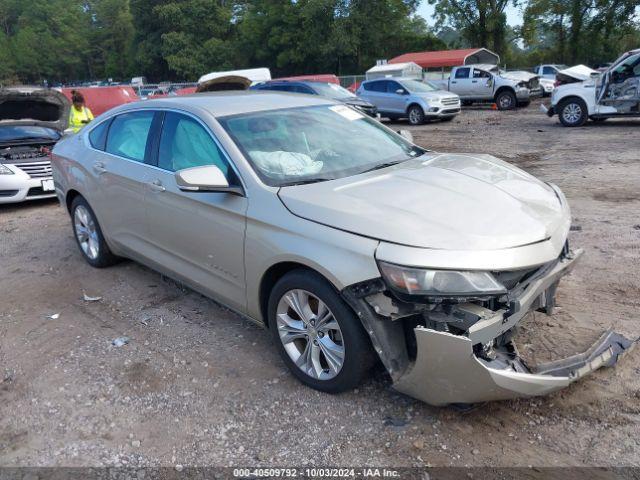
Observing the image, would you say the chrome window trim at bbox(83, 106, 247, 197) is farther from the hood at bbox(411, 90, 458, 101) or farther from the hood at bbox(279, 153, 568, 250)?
the hood at bbox(411, 90, 458, 101)

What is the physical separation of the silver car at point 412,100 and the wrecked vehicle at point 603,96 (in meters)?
4.24

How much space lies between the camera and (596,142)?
12.1 metres

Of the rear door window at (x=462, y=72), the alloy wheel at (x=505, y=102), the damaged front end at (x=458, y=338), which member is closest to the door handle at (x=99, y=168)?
the damaged front end at (x=458, y=338)

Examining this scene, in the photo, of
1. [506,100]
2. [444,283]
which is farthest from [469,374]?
[506,100]

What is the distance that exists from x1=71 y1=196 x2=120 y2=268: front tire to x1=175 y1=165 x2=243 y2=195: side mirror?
2.21 m

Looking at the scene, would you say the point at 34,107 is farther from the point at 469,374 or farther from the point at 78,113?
the point at 469,374

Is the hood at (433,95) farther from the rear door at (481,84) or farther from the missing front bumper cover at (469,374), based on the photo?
the missing front bumper cover at (469,374)

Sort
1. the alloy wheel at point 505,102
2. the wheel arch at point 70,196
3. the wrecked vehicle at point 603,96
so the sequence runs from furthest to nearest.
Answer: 1. the alloy wheel at point 505,102
2. the wrecked vehicle at point 603,96
3. the wheel arch at point 70,196

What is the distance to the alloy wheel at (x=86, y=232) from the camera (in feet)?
17.3

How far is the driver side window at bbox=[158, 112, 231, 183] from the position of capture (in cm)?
361

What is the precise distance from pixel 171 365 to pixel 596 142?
38.0ft

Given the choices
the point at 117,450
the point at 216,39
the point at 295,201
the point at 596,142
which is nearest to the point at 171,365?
the point at 117,450

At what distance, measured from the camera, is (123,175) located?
14.5ft

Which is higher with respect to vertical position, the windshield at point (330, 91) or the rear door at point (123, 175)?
the windshield at point (330, 91)
